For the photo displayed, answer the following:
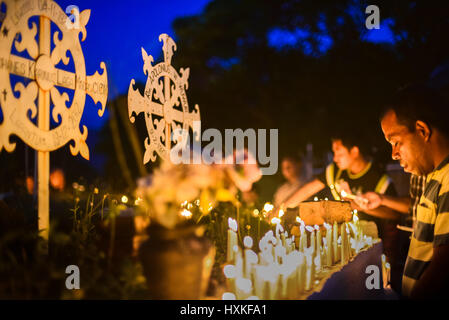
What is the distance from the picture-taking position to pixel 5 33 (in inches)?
93.0

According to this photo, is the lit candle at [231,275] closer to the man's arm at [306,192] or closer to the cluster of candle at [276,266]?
the cluster of candle at [276,266]

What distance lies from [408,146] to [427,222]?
0.47m

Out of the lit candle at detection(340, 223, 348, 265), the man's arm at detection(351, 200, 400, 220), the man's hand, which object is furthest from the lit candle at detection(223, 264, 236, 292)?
the man's arm at detection(351, 200, 400, 220)

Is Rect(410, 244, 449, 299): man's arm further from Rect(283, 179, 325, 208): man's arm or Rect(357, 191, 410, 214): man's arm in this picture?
Rect(283, 179, 325, 208): man's arm

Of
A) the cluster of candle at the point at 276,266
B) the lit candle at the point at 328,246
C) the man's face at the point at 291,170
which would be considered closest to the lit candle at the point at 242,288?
the cluster of candle at the point at 276,266

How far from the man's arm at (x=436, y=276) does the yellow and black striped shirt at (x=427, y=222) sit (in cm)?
12

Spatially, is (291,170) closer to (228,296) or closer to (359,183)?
(359,183)

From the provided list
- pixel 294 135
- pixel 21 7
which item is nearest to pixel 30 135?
pixel 21 7

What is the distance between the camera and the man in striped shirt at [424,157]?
226 cm

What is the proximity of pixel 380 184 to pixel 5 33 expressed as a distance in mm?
4009

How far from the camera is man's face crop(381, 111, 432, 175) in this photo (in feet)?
8.21

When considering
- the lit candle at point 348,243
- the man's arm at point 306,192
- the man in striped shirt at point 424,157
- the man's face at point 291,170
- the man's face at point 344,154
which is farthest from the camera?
the man's face at point 291,170

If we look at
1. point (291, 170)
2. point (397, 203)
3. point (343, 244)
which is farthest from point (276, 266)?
point (291, 170)

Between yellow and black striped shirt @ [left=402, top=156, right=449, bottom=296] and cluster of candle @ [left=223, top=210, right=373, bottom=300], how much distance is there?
1.86 feet
